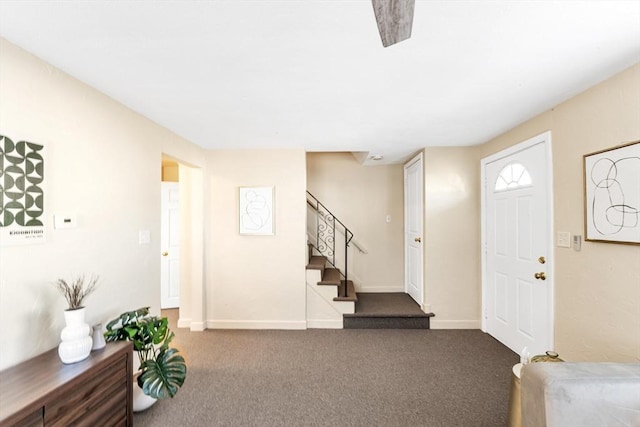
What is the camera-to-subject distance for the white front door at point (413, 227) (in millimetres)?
3809

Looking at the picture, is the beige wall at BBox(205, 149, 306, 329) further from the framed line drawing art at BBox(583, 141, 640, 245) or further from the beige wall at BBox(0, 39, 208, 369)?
the framed line drawing art at BBox(583, 141, 640, 245)

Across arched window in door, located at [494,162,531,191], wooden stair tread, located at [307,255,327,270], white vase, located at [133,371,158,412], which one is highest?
arched window in door, located at [494,162,531,191]

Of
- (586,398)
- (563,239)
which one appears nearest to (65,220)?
(586,398)

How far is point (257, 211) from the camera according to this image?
11.6 feet

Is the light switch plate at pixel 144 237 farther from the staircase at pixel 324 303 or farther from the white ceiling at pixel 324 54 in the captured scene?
the staircase at pixel 324 303

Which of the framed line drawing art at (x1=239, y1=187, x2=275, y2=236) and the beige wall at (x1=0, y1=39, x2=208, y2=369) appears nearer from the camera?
the beige wall at (x1=0, y1=39, x2=208, y2=369)

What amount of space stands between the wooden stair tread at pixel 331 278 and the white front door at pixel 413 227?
1203 millimetres

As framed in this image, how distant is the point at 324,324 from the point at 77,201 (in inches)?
116

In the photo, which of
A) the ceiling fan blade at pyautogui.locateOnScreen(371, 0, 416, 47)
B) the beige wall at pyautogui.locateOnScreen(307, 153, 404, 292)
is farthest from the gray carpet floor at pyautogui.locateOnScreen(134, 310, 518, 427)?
the ceiling fan blade at pyautogui.locateOnScreen(371, 0, 416, 47)

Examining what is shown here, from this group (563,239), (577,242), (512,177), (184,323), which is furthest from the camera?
(184,323)

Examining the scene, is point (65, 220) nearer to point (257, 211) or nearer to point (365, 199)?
point (257, 211)

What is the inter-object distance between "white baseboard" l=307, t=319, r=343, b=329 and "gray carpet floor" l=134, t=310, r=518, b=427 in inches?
6.5

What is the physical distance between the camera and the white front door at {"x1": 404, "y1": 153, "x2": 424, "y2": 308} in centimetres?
381

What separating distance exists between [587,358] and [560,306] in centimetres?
41
